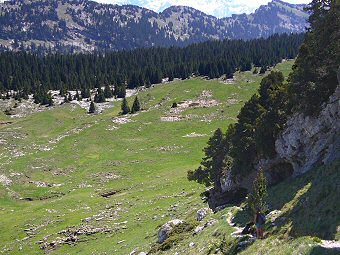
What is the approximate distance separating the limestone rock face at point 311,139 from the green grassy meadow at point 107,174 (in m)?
8.68

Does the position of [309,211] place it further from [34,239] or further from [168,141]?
[168,141]

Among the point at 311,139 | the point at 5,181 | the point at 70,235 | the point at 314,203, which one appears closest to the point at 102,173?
the point at 5,181

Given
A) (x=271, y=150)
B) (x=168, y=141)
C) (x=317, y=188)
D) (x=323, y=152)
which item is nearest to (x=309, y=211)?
(x=317, y=188)

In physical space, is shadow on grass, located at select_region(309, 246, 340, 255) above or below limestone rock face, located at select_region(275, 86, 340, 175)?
below

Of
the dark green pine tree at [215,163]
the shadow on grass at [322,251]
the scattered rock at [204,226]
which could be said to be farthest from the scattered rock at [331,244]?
the dark green pine tree at [215,163]

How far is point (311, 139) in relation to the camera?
116 feet

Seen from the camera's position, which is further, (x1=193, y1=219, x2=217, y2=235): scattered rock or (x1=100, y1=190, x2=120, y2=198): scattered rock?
(x1=100, y1=190, x2=120, y2=198): scattered rock

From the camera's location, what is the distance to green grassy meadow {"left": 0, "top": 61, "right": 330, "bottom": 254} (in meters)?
51.1

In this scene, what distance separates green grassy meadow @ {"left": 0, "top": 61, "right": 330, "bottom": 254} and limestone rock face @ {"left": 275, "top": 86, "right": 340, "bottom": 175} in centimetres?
868

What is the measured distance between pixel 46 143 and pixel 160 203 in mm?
48271

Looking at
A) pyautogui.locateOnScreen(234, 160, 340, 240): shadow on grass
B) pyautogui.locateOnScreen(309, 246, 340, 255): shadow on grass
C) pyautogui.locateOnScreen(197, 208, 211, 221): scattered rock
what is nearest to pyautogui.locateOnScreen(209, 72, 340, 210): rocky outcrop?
pyautogui.locateOnScreen(234, 160, 340, 240): shadow on grass

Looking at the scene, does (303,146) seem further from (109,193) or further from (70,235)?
(109,193)

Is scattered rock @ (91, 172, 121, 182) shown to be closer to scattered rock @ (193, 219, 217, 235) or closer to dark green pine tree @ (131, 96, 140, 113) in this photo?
scattered rock @ (193, 219, 217, 235)

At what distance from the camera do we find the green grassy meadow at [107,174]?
51062 millimetres
